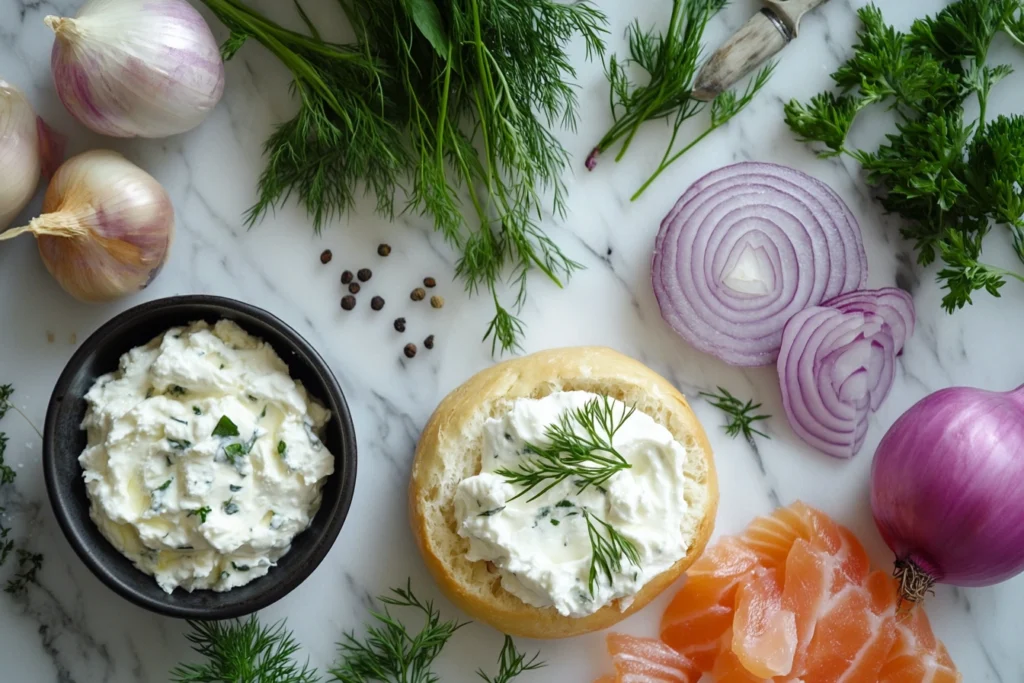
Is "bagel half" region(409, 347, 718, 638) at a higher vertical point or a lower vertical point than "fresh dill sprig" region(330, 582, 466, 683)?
higher

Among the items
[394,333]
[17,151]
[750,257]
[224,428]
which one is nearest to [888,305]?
[750,257]

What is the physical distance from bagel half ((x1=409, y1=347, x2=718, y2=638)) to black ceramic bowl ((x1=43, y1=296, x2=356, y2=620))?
0.55 ft

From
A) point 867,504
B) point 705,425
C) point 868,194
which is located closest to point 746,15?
point 868,194

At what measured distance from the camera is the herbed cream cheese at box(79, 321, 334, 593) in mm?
1503

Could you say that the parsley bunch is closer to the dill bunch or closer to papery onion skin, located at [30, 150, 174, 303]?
the dill bunch

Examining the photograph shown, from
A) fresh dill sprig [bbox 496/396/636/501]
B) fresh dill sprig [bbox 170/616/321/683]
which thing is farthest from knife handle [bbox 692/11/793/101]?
fresh dill sprig [bbox 170/616/321/683]

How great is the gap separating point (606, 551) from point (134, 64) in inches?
50.1

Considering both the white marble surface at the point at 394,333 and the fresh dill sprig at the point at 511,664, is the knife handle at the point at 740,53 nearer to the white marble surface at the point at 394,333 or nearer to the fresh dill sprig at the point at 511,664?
the white marble surface at the point at 394,333

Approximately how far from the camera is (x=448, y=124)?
1713mm

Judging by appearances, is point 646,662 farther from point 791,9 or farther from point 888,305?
point 791,9

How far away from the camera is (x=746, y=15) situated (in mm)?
1851

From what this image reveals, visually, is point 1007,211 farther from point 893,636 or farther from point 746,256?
point 893,636

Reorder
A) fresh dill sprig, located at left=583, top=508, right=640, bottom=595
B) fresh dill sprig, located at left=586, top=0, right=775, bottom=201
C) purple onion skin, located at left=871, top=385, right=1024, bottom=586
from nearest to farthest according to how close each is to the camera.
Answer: fresh dill sprig, located at left=583, top=508, right=640, bottom=595, purple onion skin, located at left=871, top=385, right=1024, bottom=586, fresh dill sprig, located at left=586, top=0, right=775, bottom=201

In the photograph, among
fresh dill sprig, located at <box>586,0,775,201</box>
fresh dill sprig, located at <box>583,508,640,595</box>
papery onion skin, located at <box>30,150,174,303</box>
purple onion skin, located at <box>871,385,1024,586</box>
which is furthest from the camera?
fresh dill sprig, located at <box>586,0,775,201</box>
